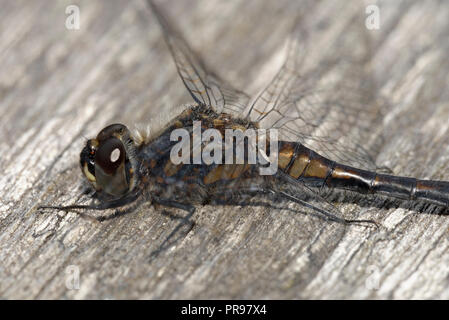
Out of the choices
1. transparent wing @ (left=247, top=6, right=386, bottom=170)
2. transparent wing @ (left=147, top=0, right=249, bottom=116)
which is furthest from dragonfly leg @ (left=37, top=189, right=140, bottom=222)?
transparent wing @ (left=247, top=6, right=386, bottom=170)

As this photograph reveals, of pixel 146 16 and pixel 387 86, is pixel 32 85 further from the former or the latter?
pixel 387 86

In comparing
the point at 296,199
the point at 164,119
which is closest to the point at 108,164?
the point at 164,119

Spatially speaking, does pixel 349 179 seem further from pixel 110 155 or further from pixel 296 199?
pixel 110 155

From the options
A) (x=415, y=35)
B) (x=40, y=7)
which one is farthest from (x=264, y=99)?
(x=40, y=7)

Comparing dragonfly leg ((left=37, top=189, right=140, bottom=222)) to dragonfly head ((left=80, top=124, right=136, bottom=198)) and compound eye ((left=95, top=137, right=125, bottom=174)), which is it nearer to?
dragonfly head ((left=80, top=124, right=136, bottom=198))

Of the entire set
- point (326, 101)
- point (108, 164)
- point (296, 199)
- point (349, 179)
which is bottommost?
point (296, 199)
